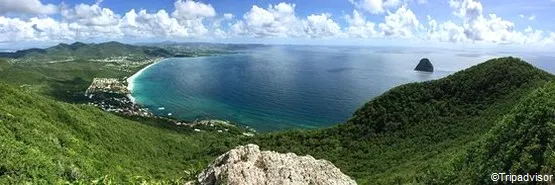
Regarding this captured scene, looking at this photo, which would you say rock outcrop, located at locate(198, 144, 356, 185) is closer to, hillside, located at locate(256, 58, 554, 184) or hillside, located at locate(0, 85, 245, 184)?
hillside, located at locate(0, 85, 245, 184)

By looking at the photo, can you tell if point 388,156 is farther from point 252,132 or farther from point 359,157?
point 252,132

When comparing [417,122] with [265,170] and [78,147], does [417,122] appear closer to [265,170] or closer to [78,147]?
[78,147]

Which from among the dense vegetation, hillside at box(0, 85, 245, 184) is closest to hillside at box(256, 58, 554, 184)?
the dense vegetation

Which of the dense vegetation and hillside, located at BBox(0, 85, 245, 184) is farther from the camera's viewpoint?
the dense vegetation

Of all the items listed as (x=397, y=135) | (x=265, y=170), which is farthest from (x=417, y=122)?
(x=265, y=170)

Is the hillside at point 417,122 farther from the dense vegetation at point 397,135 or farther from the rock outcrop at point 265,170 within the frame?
the rock outcrop at point 265,170
